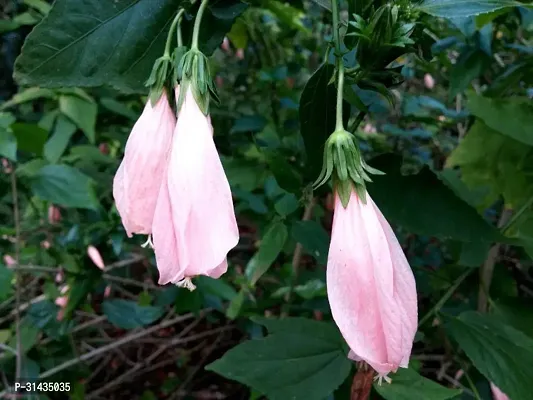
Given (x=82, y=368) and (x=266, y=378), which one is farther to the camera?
Answer: (x=82, y=368)

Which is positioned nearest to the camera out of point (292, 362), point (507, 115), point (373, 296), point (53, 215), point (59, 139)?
point (373, 296)

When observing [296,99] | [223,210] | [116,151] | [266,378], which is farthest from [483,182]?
[116,151]

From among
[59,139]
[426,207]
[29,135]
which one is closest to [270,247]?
[426,207]

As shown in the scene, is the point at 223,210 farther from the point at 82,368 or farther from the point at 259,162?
the point at 82,368

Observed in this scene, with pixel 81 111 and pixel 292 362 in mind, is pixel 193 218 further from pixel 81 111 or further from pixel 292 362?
pixel 81 111

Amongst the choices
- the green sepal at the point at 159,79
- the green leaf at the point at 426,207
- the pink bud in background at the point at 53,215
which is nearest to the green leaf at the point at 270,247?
the green leaf at the point at 426,207

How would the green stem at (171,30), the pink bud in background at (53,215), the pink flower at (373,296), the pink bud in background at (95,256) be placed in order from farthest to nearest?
the pink bud in background at (53,215), the pink bud in background at (95,256), the green stem at (171,30), the pink flower at (373,296)

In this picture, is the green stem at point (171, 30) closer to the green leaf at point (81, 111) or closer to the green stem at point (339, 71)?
the green stem at point (339, 71)

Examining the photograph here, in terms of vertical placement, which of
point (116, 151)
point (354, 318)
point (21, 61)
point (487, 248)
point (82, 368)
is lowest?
point (82, 368)
